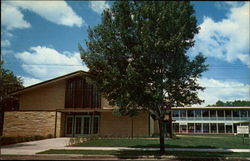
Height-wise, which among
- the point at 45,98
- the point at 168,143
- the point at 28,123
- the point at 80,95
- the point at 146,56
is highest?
the point at 146,56

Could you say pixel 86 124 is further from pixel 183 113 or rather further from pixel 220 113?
pixel 220 113

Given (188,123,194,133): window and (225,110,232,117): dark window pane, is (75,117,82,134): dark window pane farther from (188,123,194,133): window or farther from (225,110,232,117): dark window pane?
(225,110,232,117): dark window pane

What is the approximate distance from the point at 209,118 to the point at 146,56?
5003 centimetres

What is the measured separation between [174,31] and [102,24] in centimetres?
452

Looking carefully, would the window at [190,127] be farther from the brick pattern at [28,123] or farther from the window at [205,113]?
the brick pattern at [28,123]

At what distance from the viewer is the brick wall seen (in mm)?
28922

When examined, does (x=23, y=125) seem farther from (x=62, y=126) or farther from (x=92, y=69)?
(x=92, y=69)

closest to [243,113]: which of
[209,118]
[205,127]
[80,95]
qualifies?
[209,118]

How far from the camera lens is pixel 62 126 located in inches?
1161

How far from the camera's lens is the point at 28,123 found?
28.4 meters

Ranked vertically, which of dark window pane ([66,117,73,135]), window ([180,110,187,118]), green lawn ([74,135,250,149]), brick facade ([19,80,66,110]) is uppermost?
brick facade ([19,80,66,110])

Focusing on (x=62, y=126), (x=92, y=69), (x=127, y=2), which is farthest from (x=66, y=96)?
(x=127, y=2)

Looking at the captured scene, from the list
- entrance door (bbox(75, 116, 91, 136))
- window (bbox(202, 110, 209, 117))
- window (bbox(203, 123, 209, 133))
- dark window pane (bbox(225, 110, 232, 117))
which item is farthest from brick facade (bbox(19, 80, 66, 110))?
dark window pane (bbox(225, 110, 232, 117))

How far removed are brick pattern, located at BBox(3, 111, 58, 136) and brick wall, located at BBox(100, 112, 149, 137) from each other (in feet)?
17.7
